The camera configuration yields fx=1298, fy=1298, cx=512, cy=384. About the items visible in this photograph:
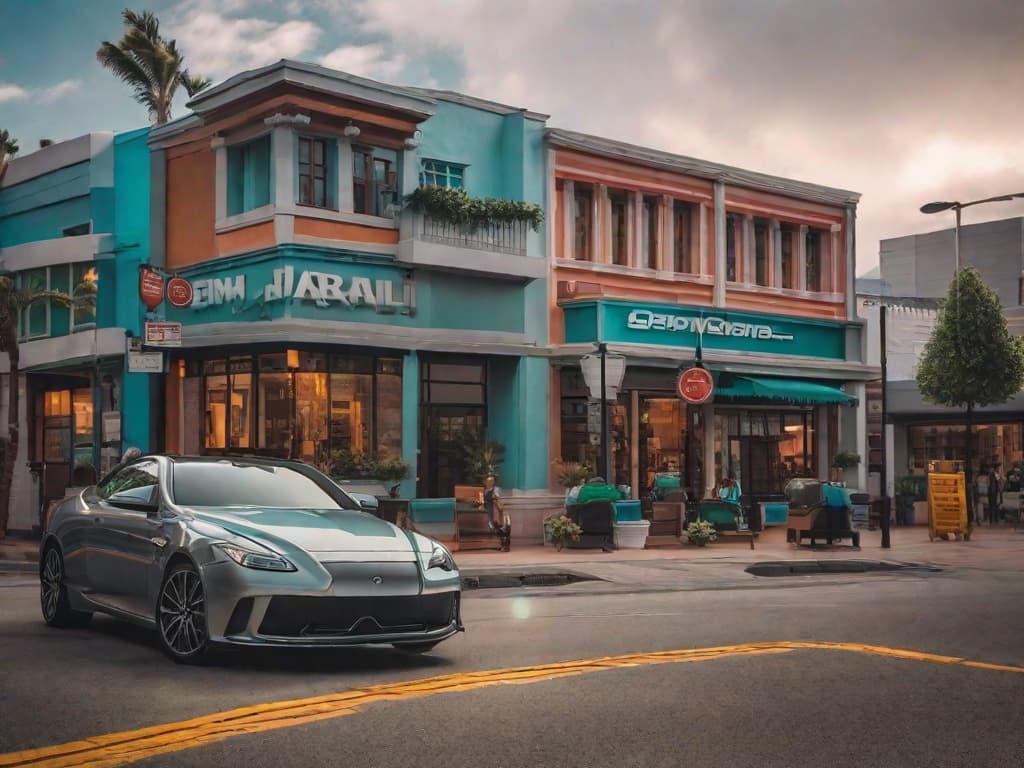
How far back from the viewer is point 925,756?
259 inches

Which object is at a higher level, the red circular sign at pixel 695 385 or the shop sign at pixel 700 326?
the shop sign at pixel 700 326

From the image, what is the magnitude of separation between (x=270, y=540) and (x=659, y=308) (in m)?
21.9

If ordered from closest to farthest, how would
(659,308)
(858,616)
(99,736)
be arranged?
(99,736) < (858,616) < (659,308)

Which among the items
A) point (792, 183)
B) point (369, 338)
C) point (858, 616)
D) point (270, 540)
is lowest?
point (858, 616)

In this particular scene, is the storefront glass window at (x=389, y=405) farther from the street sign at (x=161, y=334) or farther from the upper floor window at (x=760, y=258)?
the upper floor window at (x=760, y=258)

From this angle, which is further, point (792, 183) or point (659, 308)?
point (792, 183)

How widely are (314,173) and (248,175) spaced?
1.34 m

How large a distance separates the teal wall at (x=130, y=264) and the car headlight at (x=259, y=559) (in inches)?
719

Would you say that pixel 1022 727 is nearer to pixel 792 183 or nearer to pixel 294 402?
pixel 294 402

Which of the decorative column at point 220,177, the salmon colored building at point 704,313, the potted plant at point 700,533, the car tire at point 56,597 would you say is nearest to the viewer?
A: the car tire at point 56,597

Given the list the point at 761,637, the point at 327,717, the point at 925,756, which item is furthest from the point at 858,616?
the point at 327,717

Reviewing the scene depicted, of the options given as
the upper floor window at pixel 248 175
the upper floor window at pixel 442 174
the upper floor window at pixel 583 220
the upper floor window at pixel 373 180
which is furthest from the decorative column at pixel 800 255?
the upper floor window at pixel 248 175

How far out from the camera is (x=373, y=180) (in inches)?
1024

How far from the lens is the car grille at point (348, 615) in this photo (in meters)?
8.45
